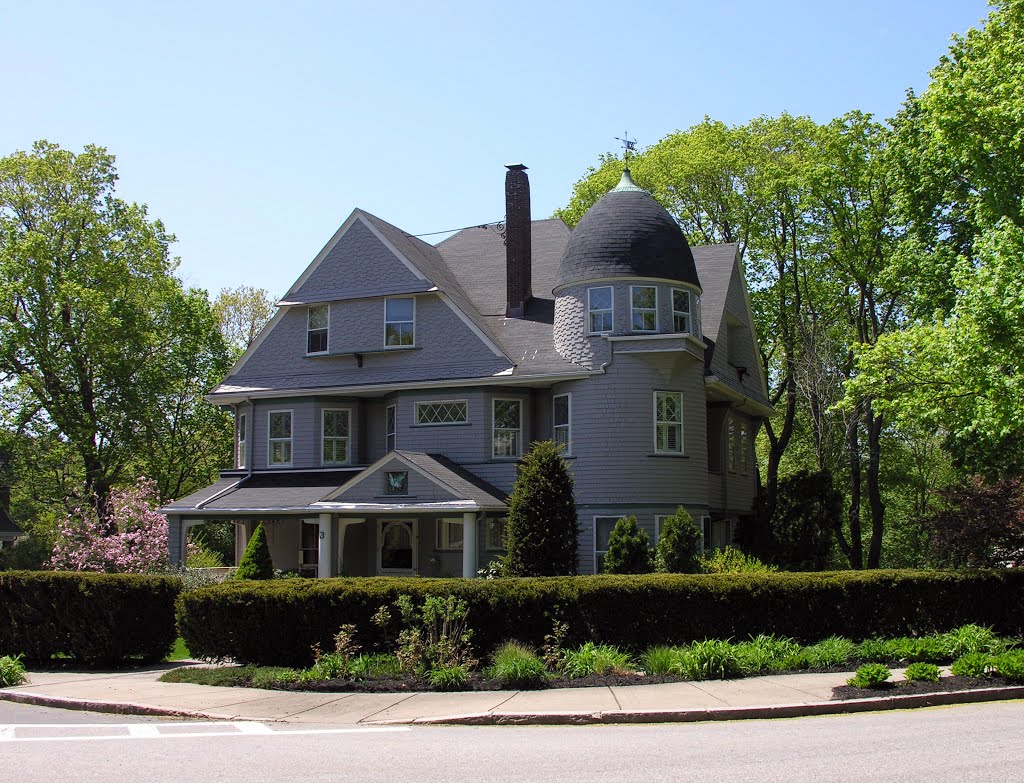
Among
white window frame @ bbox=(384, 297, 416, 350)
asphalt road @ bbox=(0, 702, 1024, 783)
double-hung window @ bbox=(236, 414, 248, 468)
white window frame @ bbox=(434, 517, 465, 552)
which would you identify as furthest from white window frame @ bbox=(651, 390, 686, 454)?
asphalt road @ bbox=(0, 702, 1024, 783)

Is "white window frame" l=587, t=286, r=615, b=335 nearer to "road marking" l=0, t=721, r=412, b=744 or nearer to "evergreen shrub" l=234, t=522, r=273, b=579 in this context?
"evergreen shrub" l=234, t=522, r=273, b=579

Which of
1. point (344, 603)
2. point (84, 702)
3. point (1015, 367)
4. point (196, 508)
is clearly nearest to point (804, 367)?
point (1015, 367)

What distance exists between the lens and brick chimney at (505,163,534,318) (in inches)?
1196

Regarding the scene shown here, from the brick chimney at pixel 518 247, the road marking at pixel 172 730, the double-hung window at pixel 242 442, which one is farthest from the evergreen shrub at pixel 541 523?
the double-hung window at pixel 242 442

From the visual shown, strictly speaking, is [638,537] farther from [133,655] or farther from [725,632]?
[133,655]

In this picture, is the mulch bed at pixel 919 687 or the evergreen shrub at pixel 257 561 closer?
the mulch bed at pixel 919 687

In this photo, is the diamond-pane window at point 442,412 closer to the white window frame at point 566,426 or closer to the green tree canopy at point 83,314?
the white window frame at point 566,426

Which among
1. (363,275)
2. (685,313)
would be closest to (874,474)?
(685,313)

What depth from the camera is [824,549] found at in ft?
100

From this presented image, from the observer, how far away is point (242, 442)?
32.5 metres

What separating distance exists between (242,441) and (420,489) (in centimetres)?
867

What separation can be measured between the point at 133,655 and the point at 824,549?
19574 millimetres

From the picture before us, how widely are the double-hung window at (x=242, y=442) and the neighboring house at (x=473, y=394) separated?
0.12 meters

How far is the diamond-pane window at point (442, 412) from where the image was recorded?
2877 cm
